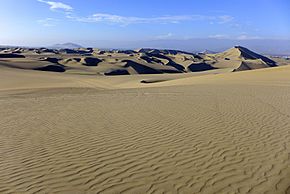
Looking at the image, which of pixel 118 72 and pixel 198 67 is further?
pixel 198 67

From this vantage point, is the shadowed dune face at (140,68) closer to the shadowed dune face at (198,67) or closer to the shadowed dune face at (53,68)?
the shadowed dune face at (53,68)

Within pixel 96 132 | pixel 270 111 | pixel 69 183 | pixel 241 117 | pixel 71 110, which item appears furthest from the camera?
pixel 71 110

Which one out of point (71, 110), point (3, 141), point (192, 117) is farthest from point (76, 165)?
point (71, 110)

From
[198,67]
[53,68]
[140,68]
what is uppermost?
[53,68]

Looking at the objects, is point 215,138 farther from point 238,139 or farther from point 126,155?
point 126,155

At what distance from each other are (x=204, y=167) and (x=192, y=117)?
4.61 m

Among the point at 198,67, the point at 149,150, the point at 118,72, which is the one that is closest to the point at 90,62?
the point at 118,72

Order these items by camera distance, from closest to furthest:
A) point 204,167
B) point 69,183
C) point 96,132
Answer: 1. point 69,183
2. point 204,167
3. point 96,132

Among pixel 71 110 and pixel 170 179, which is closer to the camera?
pixel 170 179

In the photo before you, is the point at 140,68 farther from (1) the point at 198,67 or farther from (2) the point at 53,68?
(1) the point at 198,67

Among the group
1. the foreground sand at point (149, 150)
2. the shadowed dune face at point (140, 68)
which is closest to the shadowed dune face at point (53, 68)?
the shadowed dune face at point (140, 68)

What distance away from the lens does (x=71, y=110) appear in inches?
518

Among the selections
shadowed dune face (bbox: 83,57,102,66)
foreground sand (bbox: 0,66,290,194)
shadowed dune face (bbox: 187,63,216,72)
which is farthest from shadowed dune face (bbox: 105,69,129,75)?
foreground sand (bbox: 0,66,290,194)

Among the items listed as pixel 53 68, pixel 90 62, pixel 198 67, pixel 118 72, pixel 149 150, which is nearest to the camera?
pixel 149 150
